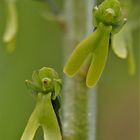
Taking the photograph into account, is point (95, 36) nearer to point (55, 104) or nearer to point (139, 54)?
point (55, 104)

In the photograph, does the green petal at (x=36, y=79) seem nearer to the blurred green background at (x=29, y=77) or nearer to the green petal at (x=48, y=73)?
the green petal at (x=48, y=73)

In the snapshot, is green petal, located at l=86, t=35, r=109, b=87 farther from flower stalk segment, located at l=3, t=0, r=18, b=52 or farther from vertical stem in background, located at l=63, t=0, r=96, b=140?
flower stalk segment, located at l=3, t=0, r=18, b=52

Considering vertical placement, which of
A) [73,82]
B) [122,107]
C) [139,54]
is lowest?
[122,107]

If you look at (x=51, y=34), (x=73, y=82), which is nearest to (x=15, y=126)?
(x=51, y=34)

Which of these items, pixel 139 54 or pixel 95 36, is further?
pixel 139 54

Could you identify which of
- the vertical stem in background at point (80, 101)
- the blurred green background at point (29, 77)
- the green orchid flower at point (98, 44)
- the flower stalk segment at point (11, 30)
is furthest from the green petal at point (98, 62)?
the blurred green background at point (29, 77)
